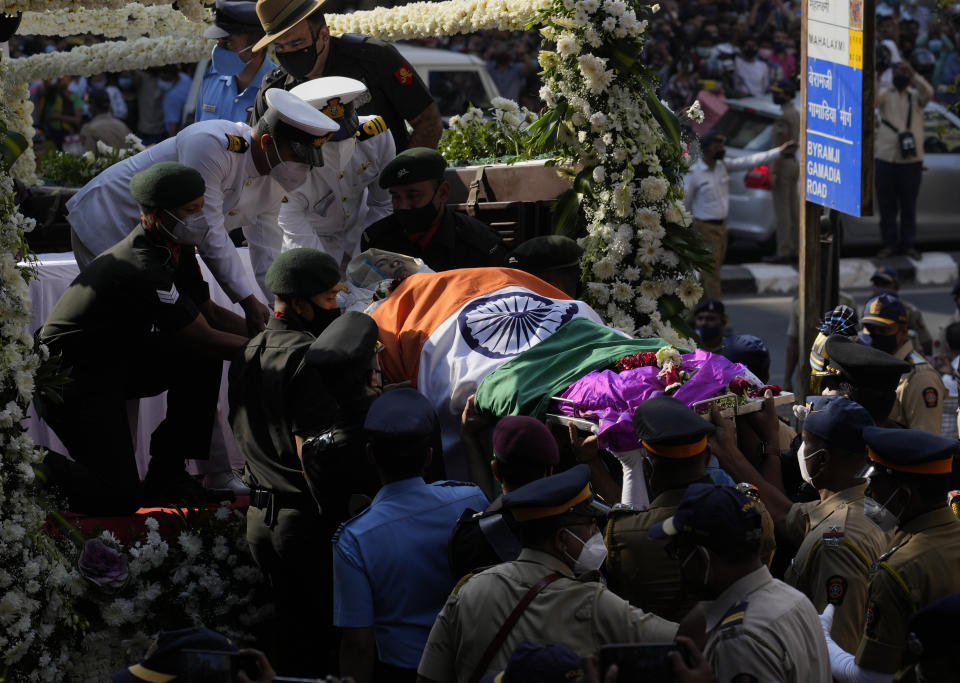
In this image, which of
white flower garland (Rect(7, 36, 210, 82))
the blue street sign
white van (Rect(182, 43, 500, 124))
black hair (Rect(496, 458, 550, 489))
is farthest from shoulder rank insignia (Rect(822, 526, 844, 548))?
white van (Rect(182, 43, 500, 124))

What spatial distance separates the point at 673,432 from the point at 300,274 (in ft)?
5.45

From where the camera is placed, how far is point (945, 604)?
2.98m

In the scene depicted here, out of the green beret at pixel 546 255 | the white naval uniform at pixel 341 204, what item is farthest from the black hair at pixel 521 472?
the white naval uniform at pixel 341 204

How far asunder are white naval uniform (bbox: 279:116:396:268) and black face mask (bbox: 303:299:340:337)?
161 centimetres

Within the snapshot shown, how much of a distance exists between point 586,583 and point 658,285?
3503mm

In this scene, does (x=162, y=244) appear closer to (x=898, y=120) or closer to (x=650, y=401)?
(x=650, y=401)

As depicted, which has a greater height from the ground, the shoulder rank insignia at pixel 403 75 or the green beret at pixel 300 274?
the green beret at pixel 300 274

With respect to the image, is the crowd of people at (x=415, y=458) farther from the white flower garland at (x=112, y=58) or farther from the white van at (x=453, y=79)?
the white van at (x=453, y=79)

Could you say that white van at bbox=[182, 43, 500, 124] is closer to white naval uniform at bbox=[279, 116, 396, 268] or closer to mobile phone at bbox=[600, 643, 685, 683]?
white naval uniform at bbox=[279, 116, 396, 268]

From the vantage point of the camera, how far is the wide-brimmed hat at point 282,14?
22.9 feet

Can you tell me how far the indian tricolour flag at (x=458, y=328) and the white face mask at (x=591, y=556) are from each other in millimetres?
1550

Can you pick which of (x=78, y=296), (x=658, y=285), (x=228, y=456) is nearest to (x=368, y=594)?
(x=78, y=296)

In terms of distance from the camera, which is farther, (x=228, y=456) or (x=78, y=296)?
(x=228, y=456)

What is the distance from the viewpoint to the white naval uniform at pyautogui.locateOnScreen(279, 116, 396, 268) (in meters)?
6.72
